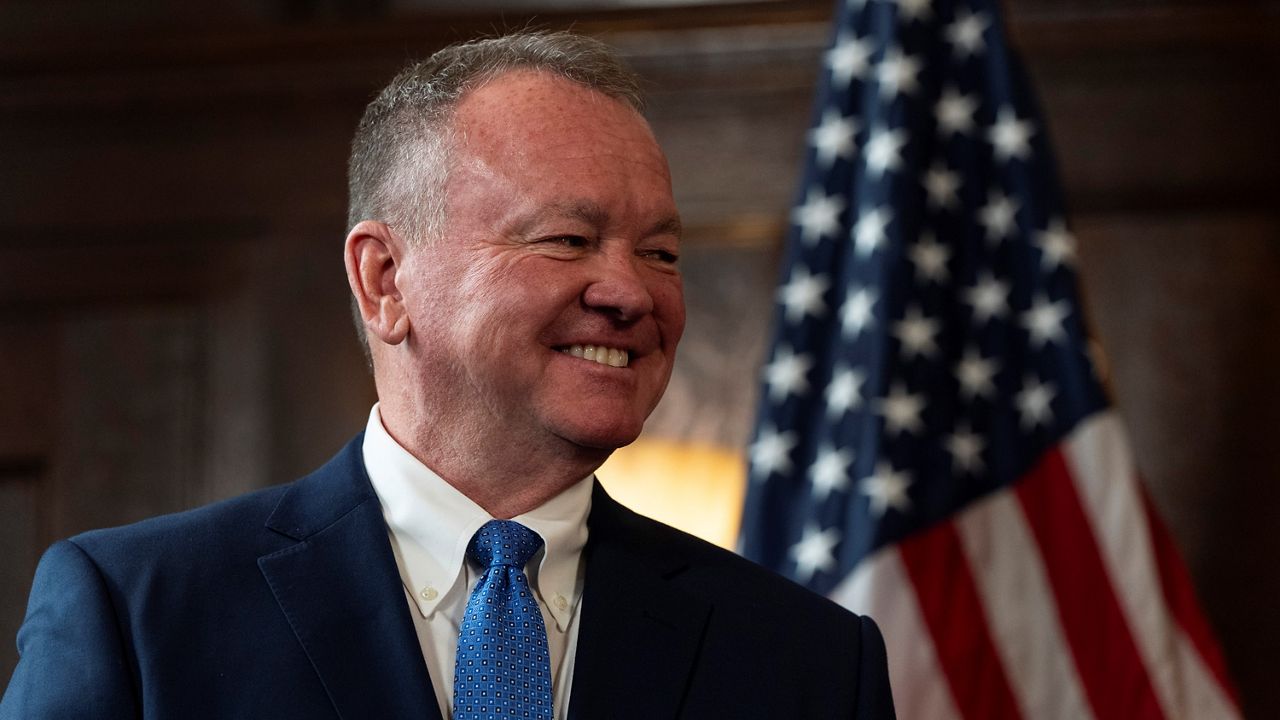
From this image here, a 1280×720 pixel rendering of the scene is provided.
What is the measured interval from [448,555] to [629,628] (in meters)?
0.23

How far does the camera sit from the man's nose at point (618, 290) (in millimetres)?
1784

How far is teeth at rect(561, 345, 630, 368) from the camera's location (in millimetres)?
1796

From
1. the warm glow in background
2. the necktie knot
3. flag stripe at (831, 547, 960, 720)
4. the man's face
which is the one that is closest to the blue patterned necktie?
the necktie knot

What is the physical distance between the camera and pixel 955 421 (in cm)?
325

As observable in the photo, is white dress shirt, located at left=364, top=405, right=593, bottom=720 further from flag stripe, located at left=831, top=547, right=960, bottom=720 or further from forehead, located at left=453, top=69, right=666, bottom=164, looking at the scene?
flag stripe, located at left=831, top=547, right=960, bottom=720

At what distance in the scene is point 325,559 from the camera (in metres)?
1.83

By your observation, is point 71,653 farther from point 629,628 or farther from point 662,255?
point 662,255

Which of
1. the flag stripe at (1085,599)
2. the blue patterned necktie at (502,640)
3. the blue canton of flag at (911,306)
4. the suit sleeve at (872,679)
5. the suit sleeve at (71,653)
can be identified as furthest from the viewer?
the blue canton of flag at (911,306)

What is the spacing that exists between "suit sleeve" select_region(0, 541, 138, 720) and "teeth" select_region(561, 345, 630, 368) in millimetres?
563

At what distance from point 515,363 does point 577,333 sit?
0.08m

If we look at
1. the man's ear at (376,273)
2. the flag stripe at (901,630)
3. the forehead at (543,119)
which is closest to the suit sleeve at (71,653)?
the man's ear at (376,273)

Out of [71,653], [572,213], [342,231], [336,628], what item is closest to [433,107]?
[572,213]

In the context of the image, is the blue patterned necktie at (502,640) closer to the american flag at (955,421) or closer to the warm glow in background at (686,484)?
the american flag at (955,421)

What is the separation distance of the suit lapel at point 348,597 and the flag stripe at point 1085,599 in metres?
1.69
